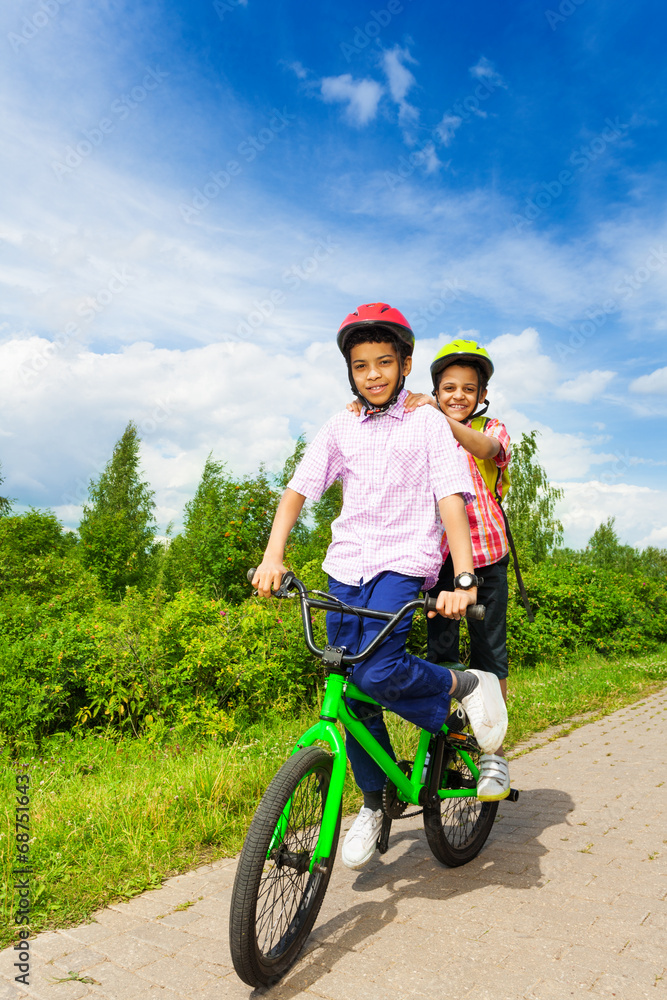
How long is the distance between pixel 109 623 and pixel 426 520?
6.03 meters

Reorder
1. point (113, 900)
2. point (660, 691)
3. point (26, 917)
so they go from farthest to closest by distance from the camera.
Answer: point (660, 691), point (113, 900), point (26, 917)

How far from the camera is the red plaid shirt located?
3.51m

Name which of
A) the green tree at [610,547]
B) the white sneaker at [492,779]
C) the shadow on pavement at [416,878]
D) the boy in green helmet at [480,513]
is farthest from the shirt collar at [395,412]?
the green tree at [610,547]

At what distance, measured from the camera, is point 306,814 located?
8.08 ft

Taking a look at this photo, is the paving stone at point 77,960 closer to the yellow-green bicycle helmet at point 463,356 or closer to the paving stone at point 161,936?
the paving stone at point 161,936

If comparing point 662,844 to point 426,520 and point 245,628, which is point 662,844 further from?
point 245,628

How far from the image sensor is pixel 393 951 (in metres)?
2.52

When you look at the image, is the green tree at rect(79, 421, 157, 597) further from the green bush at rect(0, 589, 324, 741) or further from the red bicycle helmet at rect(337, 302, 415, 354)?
the red bicycle helmet at rect(337, 302, 415, 354)

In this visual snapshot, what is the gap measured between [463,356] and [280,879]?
2.38 meters

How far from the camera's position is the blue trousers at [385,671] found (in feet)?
8.47

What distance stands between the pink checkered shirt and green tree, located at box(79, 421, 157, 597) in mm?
14798

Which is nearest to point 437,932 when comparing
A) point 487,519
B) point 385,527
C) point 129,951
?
point 129,951

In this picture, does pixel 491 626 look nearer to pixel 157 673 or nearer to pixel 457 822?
pixel 457 822

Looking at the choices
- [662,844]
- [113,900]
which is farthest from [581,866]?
Result: [113,900]
